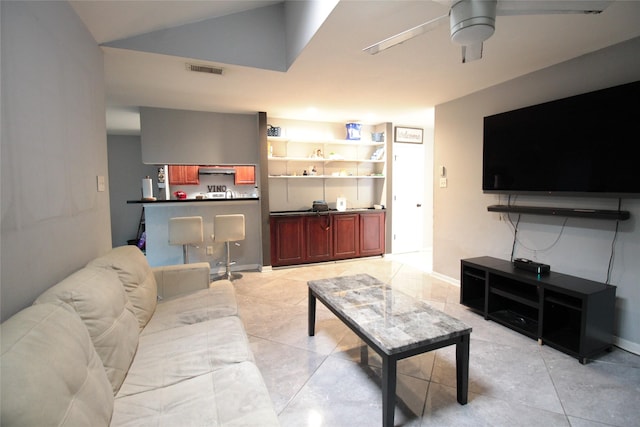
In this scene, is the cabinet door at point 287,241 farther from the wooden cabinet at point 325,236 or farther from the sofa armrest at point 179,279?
the sofa armrest at point 179,279

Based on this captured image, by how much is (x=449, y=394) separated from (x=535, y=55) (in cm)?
279

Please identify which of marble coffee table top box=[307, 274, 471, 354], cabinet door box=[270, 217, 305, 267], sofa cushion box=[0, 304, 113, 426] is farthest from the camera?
cabinet door box=[270, 217, 305, 267]

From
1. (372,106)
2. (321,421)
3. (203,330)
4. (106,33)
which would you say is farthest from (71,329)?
(372,106)

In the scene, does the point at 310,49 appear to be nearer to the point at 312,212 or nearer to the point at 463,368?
the point at 463,368

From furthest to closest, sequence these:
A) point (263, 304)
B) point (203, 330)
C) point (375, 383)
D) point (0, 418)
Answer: point (263, 304)
point (375, 383)
point (203, 330)
point (0, 418)

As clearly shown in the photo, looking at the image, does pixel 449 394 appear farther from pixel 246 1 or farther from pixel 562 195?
pixel 246 1

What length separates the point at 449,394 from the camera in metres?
1.92

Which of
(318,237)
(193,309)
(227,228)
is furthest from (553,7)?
(318,237)

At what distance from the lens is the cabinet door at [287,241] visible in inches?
189

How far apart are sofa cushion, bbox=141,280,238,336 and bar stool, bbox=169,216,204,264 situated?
5.51 ft

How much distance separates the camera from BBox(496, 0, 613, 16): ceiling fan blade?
4.32ft

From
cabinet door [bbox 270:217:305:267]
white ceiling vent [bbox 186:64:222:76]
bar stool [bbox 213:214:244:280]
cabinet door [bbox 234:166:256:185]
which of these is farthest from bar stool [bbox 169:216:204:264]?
cabinet door [bbox 234:166:256:185]

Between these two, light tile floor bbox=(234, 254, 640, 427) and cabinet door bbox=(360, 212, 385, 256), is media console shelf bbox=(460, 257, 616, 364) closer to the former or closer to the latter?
light tile floor bbox=(234, 254, 640, 427)

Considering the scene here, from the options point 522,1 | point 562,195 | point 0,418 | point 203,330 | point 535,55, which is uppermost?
point 535,55
